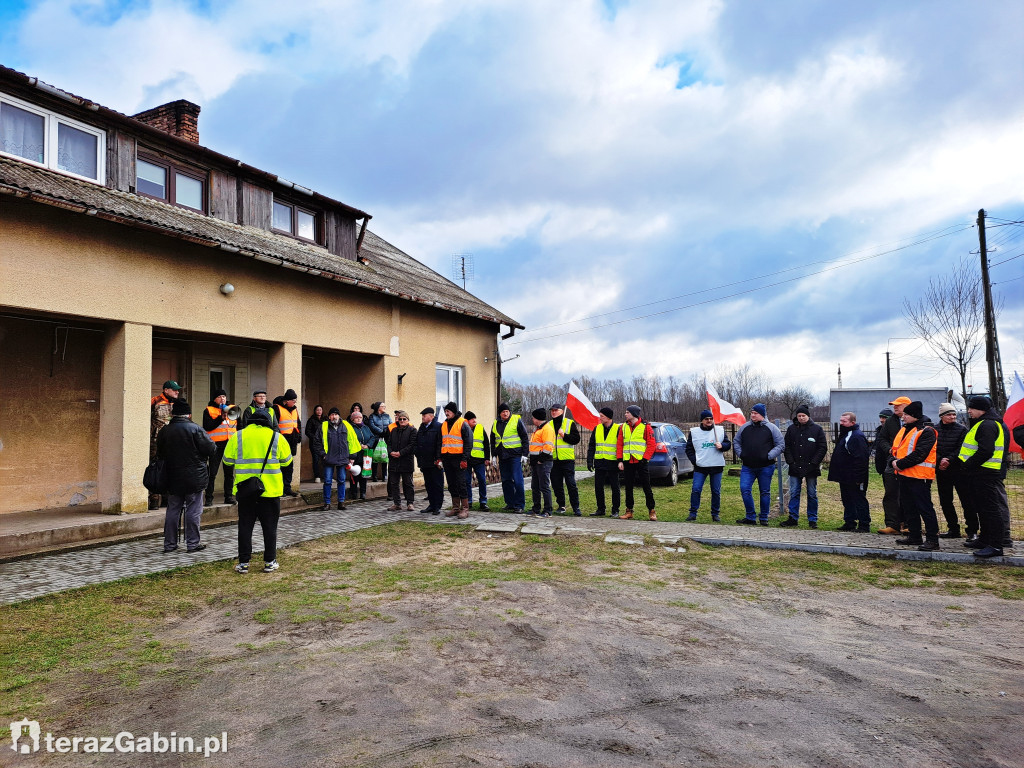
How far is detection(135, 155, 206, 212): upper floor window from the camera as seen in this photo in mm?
10680

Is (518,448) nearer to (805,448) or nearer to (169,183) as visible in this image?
(805,448)

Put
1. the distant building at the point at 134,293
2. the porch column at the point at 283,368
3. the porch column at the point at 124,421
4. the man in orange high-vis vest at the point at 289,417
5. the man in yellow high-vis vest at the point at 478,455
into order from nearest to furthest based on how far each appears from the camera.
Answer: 1. the distant building at the point at 134,293
2. the porch column at the point at 124,421
3. the man in orange high-vis vest at the point at 289,417
4. the man in yellow high-vis vest at the point at 478,455
5. the porch column at the point at 283,368

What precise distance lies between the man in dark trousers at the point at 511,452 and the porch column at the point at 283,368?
3.77m

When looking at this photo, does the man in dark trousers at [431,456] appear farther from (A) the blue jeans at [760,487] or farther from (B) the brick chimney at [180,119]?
(B) the brick chimney at [180,119]

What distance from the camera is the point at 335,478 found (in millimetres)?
11719

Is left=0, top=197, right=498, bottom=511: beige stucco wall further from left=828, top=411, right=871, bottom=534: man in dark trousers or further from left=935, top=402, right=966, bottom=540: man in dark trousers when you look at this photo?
left=935, top=402, right=966, bottom=540: man in dark trousers

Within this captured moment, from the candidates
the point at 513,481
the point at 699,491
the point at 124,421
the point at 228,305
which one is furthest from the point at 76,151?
the point at 699,491

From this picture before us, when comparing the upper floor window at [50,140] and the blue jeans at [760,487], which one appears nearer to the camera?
the upper floor window at [50,140]

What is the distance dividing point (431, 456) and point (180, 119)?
8.60 meters

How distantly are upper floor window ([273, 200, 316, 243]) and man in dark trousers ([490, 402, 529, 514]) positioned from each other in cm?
625

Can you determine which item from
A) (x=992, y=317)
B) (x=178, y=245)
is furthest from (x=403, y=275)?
(x=992, y=317)

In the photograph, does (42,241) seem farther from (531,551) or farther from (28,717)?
(531,551)

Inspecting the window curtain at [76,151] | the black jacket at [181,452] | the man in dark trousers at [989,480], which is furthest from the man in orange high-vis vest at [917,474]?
the window curtain at [76,151]

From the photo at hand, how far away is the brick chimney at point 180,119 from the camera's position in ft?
41.4
